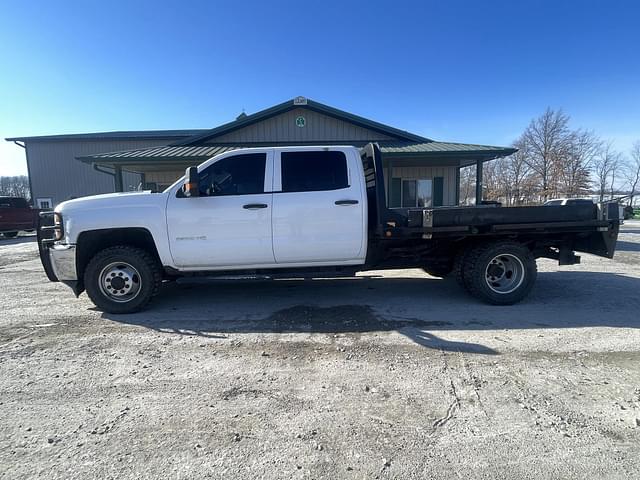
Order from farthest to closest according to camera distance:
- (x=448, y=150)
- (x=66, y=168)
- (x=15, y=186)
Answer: (x=15, y=186), (x=66, y=168), (x=448, y=150)

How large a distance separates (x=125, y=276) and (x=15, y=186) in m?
82.8

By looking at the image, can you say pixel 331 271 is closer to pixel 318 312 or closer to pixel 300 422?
pixel 318 312

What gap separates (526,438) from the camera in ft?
6.79

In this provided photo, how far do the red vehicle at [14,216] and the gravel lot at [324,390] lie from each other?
56.0 ft

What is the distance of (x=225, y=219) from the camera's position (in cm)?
429

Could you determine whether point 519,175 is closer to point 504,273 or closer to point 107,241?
point 504,273

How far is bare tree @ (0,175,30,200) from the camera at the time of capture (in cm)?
6234

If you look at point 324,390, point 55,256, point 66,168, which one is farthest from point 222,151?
point 66,168

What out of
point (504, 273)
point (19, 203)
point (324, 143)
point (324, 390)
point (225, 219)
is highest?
point (324, 143)

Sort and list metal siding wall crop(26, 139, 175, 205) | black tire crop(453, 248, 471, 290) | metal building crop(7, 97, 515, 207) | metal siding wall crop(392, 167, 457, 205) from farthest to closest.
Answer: metal siding wall crop(26, 139, 175, 205), metal siding wall crop(392, 167, 457, 205), metal building crop(7, 97, 515, 207), black tire crop(453, 248, 471, 290)

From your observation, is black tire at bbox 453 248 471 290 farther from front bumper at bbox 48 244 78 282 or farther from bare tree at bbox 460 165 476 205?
bare tree at bbox 460 165 476 205

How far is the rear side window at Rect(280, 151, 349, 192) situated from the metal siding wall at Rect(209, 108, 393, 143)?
380 inches

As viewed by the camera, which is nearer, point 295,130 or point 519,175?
point 295,130

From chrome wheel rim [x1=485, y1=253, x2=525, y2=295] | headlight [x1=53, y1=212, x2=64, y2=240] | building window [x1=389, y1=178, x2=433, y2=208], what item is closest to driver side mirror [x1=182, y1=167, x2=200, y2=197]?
headlight [x1=53, y1=212, x2=64, y2=240]
